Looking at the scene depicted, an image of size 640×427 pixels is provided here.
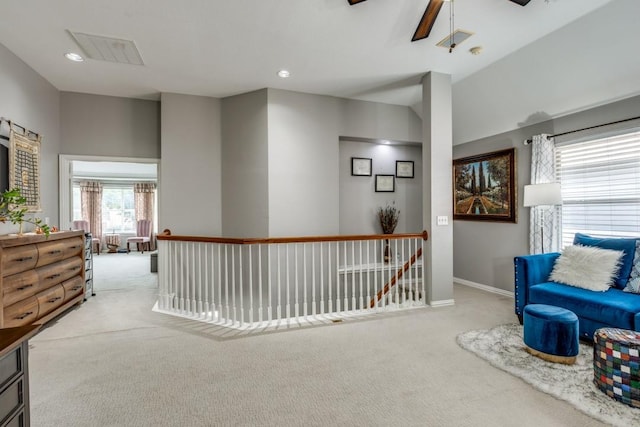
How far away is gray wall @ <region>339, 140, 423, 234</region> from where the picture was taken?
17.5 ft

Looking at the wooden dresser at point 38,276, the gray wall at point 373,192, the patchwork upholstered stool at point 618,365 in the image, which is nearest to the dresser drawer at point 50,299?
the wooden dresser at point 38,276

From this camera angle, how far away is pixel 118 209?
33.5 feet

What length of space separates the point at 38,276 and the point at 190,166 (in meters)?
2.24

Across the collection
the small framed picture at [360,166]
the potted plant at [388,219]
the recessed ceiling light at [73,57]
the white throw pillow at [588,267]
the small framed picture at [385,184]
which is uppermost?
the recessed ceiling light at [73,57]

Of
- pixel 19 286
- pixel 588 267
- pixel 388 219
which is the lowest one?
pixel 19 286

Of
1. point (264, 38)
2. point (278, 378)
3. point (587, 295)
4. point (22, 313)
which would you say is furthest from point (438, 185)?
point (22, 313)

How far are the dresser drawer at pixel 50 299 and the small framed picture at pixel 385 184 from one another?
4678 millimetres

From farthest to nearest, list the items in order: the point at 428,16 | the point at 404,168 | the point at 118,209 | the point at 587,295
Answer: the point at 118,209 → the point at 404,168 → the point at 587,295 → the point at 428,16

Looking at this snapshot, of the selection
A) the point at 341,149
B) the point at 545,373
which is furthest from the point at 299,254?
the point at 545,373

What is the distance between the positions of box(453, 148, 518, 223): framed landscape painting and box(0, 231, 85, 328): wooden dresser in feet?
19.0

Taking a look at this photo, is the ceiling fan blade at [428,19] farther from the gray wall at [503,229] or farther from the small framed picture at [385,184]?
the small framed picture at [385,184]

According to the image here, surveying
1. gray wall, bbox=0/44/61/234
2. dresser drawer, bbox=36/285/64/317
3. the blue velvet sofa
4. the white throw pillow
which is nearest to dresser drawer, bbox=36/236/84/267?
dresser drawer, bbox=36/285/64/317

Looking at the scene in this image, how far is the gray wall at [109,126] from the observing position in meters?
4.53

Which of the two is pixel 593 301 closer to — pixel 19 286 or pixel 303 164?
pixel 303 164
